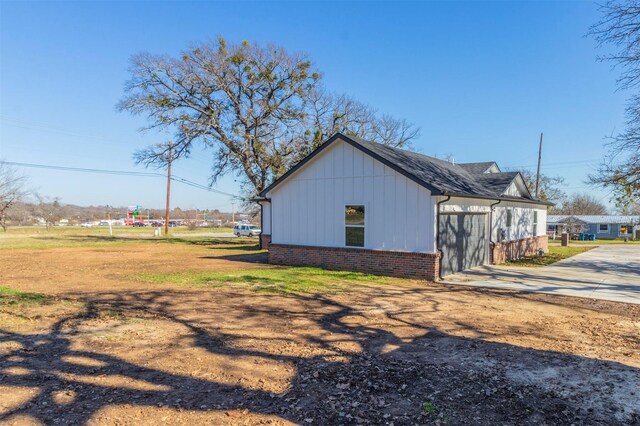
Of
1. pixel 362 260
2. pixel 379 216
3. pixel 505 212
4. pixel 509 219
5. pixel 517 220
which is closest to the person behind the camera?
pixel 379 216

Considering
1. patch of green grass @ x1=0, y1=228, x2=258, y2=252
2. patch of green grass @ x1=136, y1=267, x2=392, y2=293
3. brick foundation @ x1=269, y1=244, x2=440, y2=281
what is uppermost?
brick foundation @ x1=269, y1=244, x2=440, y2=281

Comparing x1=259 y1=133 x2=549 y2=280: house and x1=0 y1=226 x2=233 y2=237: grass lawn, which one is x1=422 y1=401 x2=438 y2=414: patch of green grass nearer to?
x1=259 y1=133 x2=549 y2=280: house

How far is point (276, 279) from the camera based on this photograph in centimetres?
1198

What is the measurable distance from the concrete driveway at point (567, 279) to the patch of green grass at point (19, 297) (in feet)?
34.8

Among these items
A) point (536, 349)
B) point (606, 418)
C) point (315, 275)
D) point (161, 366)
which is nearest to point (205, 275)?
point (315, 275)

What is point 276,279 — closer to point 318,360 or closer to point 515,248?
point 318,360

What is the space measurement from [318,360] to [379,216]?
8.37 metres

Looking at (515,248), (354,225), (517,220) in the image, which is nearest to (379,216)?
(354,225)

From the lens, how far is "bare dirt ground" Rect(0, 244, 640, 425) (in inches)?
156

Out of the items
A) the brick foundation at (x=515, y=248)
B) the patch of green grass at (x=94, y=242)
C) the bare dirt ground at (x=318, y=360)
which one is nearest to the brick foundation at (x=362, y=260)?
the bare dirt ground at (x=318, y=360)

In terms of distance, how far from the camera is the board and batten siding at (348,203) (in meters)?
12.5

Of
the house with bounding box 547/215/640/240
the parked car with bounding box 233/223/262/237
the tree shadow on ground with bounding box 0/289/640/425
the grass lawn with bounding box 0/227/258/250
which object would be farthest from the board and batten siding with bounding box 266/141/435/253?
the house with bounding box 547/215/640/240

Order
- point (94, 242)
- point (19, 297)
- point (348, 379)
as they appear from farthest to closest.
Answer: point (94, 242), point (19, 297), point (348, 379)

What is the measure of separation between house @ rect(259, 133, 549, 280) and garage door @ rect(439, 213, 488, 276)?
0.11 ft
